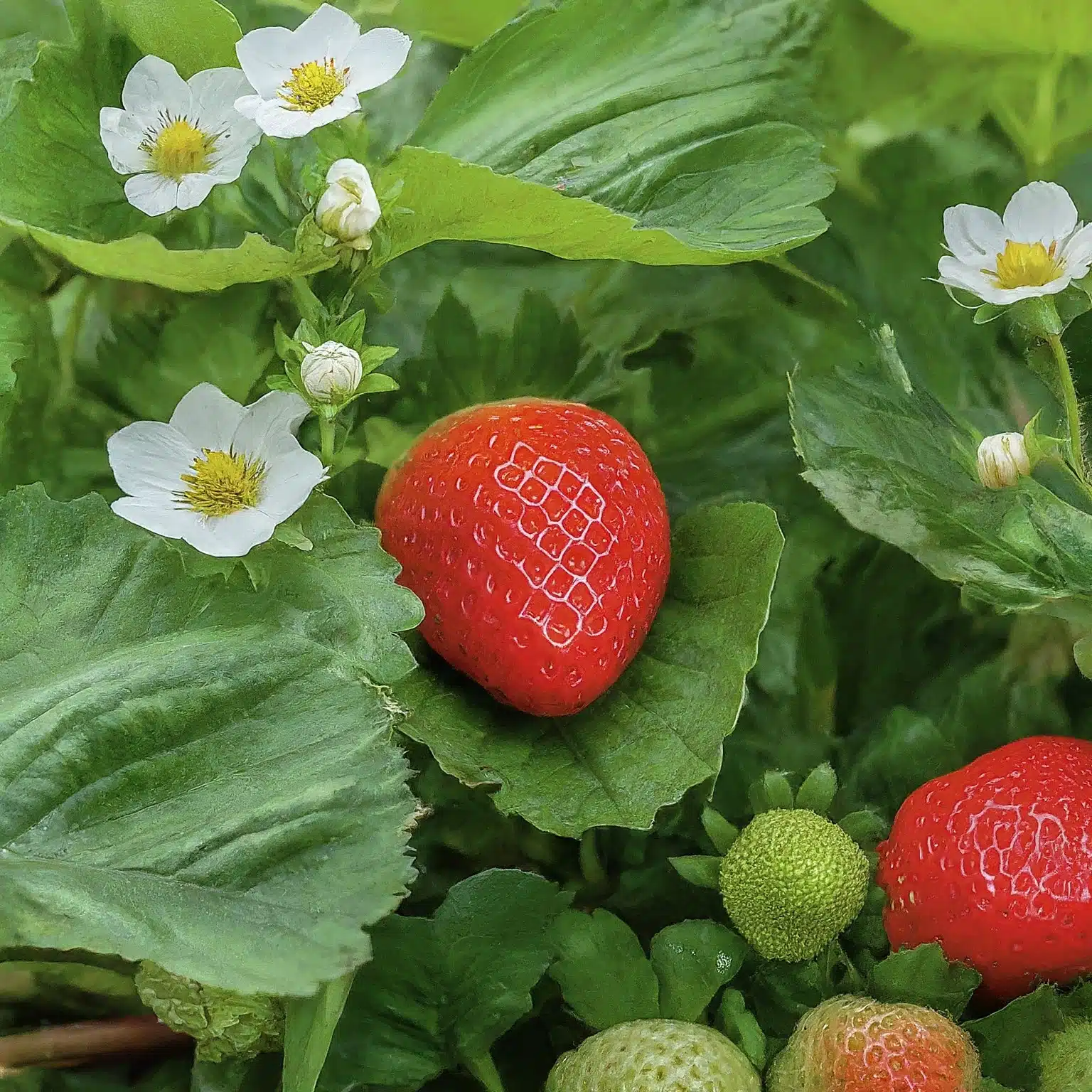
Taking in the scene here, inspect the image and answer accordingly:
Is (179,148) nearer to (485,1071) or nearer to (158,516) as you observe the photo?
(158,516)

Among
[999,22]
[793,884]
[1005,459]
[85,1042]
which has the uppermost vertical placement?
[999,22]

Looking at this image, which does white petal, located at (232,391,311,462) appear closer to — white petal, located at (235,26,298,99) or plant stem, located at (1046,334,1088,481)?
white petal, located at (235,26,298,99)

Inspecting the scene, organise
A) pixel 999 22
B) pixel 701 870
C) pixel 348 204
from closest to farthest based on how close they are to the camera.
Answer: pixel 348 204
pixel 701 870
pixel 999 22

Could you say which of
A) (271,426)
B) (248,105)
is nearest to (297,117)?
(248,105)

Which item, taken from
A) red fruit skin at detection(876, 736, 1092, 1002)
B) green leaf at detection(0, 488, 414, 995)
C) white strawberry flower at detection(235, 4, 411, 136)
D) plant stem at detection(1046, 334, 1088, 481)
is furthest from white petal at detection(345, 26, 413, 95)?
red fruit skin at detection(876, 736, 1092, 1002)

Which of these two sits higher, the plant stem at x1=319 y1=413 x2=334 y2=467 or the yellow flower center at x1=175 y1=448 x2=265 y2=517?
the plant stem at x1=319 y1=413 x2=334 y2=467

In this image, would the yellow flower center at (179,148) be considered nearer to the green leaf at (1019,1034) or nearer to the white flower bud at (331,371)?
the white flower bud at (331,371)
